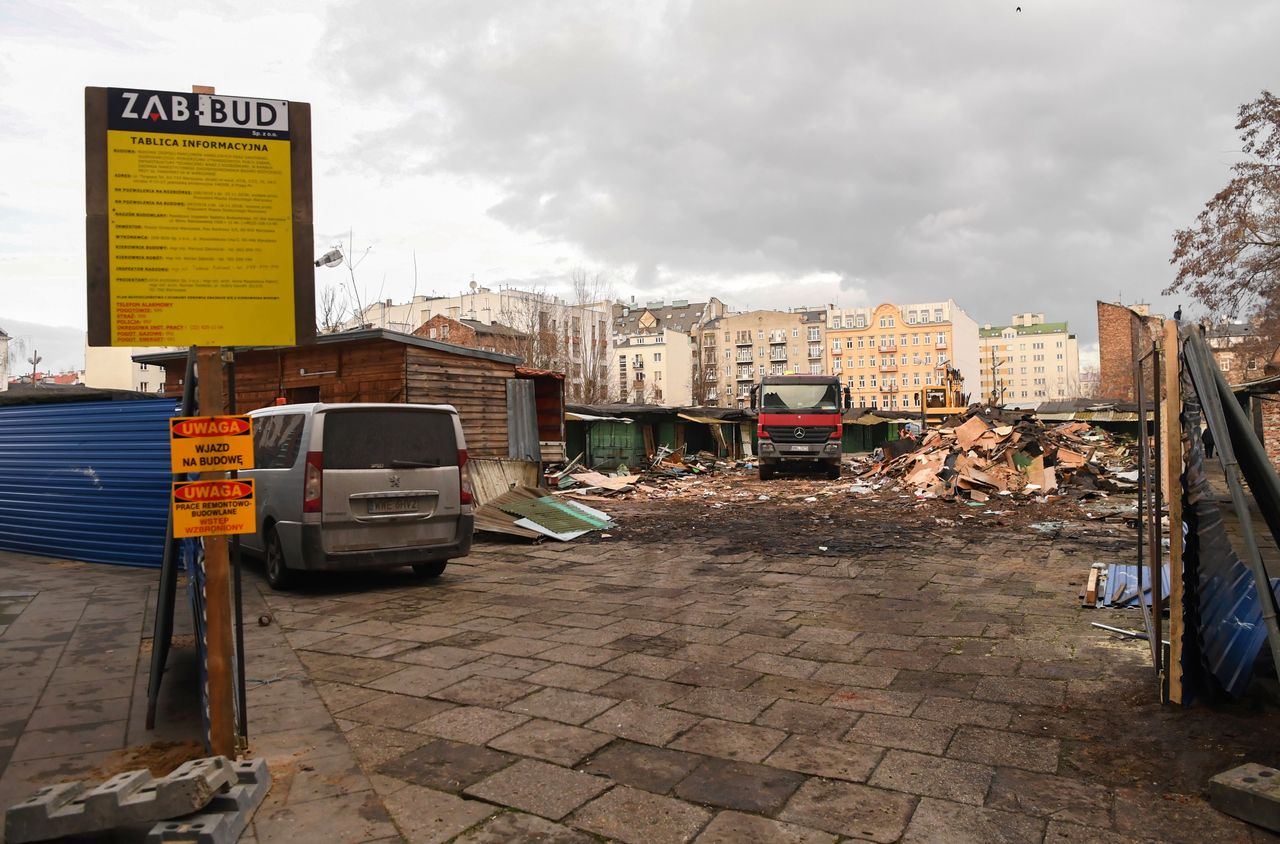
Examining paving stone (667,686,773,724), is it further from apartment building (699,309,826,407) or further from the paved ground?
apartment building (699,309,826,407)

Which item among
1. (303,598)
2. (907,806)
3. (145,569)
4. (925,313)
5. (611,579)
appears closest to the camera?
(907,806)

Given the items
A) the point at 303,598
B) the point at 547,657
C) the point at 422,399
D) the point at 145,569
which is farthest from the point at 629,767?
the point at 422,399

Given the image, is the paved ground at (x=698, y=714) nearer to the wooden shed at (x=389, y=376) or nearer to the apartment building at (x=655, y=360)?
the wooden shed at (x=389, y=376)

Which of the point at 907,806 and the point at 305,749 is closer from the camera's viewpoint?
the point at 907,806

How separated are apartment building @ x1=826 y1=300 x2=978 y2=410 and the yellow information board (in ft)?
380

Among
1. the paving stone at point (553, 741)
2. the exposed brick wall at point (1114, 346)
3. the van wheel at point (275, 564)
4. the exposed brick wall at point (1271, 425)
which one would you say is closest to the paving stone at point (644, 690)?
the paving stone at point (553, 741)

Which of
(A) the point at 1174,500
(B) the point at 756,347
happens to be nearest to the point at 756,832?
(A) the point at 1174,500

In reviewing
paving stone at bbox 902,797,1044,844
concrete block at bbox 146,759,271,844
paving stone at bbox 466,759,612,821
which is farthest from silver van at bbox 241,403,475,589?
paving stone at bbox 902,797,1044,844

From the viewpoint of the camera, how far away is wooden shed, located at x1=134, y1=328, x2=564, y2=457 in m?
15.7

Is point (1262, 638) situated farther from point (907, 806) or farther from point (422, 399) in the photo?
point (422, 399)

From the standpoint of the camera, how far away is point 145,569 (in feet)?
31.7

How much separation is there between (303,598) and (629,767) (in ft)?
17.0

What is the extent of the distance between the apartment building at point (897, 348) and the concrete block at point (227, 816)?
117 metres

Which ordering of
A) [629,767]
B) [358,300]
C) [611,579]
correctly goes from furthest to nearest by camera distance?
[358,300]
[611,579]
[629,767]
